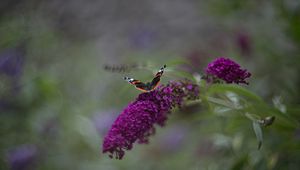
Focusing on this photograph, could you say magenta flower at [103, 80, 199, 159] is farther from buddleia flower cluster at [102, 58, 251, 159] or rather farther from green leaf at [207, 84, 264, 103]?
green leaf at [207, 84, 264, 103]

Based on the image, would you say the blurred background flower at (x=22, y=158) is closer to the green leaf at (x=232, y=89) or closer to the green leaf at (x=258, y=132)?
the green leaf at (x=232, y=89)

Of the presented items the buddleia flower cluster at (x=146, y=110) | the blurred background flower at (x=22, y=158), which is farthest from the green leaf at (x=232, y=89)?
the blurred background flower at (x=22, y=158)

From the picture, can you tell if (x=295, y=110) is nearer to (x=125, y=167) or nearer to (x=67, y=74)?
(x=125, y=167)

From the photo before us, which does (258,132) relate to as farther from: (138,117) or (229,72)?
(138,117)

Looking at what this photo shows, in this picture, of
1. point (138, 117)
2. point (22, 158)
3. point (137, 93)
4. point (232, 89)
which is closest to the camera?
point (138, 117)

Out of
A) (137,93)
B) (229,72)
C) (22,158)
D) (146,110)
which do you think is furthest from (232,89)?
(137,93)

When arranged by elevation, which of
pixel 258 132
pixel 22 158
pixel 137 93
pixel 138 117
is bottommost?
pixel 258 132

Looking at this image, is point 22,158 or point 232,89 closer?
point 232,89

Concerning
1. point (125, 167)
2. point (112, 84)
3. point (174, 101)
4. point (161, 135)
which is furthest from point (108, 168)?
point (174, 101)

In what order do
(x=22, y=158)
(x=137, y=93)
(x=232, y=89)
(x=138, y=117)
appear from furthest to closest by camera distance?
(x=137, y=93) → (x=22, y=158) → (x=232, y=89) → (x=138, y=117)
